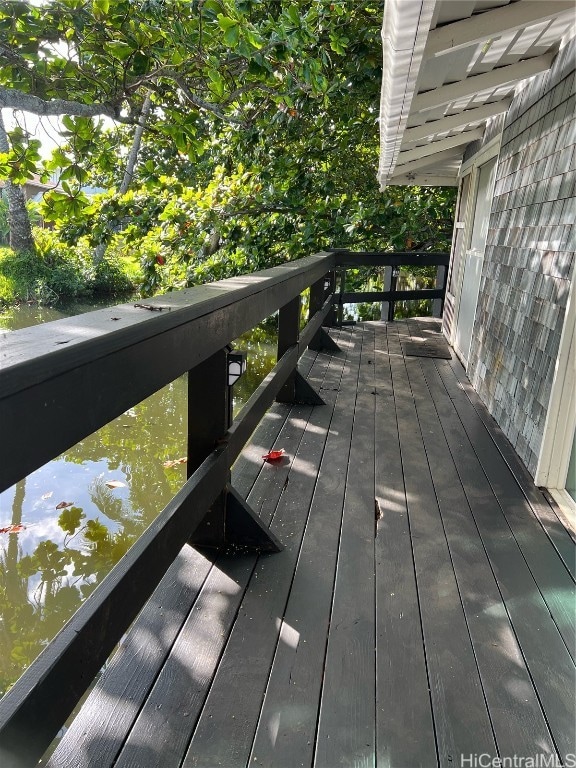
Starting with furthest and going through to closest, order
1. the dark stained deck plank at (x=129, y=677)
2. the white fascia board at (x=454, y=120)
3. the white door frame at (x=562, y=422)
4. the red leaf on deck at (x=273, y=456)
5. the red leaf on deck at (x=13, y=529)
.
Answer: the white fascia board at (x=454, y=120) → the red leaf on deck at (x=13, y=529) → the red leaf on deck at (x=273, y=456) → the white door frame at (x=562, y=422) → the dark stained deck plank at (x=129, y=677)

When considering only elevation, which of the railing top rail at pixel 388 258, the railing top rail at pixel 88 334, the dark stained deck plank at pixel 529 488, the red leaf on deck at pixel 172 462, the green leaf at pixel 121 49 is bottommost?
the red leaf on deck at pixel 172 462

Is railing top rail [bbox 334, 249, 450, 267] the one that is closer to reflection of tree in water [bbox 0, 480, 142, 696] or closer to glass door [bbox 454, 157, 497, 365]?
glass door [bbox 454, 157, 497, 365]

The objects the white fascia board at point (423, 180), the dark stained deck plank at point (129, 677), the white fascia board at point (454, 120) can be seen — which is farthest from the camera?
the white fascia board at point (423, 180)

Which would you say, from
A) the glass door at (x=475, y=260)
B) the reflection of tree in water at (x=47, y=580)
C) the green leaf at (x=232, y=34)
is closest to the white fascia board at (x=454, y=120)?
the glass door at (x=475, y=260)

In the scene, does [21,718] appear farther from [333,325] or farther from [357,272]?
[357,272]

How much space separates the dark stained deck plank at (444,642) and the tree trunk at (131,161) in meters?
2.84

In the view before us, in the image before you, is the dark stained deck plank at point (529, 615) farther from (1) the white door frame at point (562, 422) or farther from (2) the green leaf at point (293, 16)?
(2) the green leaf at point (293, 16)

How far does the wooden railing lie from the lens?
0.78 meters

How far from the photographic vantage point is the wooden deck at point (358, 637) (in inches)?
53.4

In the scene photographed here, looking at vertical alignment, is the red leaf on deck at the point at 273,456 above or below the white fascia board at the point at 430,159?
below

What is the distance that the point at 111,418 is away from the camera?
977 millimetres

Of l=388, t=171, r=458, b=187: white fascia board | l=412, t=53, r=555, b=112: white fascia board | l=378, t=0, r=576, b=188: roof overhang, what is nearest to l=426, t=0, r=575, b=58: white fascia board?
l=378, t=0, r=576, b=188: roof overhang

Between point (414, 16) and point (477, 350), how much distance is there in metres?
3.37

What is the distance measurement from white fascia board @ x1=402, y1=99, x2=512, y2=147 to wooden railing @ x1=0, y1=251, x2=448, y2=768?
2.77 m
